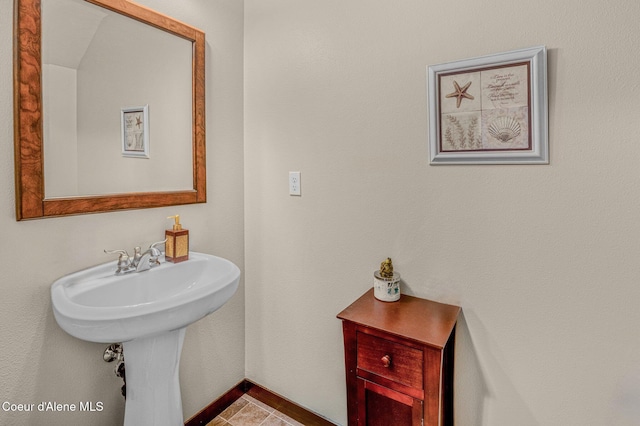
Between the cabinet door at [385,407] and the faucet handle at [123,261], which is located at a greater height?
the faucet handle at [123,261]

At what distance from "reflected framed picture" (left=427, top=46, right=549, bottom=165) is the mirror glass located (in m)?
1.10

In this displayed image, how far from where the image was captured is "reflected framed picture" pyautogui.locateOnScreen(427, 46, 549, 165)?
3.66ft

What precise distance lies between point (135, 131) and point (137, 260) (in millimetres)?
522

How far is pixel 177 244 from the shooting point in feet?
4.72

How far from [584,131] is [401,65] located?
67cm

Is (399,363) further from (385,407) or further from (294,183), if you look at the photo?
(294,183)

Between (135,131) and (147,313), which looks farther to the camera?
(135,131)

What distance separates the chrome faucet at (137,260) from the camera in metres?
1.28

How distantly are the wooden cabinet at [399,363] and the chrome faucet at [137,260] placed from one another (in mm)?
778

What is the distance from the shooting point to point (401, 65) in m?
1.36

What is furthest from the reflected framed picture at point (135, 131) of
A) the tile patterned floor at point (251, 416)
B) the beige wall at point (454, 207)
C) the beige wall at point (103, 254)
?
the tile patterned floor at point (251, 416)

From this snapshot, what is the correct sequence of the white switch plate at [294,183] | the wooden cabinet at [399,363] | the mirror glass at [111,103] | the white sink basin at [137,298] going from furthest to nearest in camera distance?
the white switch plate at [294,183], the mirror glass at [111,103], the wooden cabinet at [399,363], the white sink basin at [137,298]

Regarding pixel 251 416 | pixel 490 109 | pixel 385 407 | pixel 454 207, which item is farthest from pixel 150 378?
pixel 490 109

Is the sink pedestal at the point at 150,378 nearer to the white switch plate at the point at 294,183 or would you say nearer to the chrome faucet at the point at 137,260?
the chrome faucet at the point at 137,260
